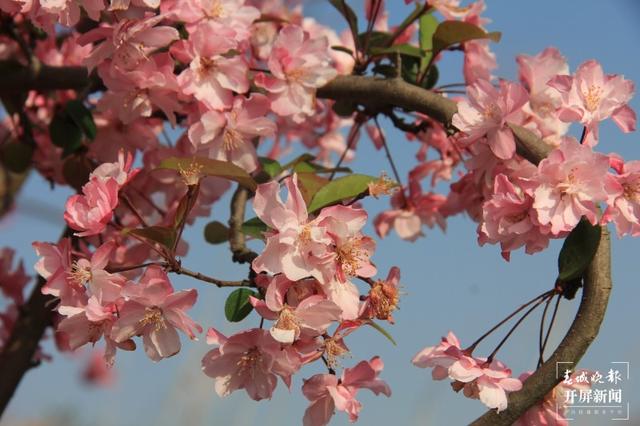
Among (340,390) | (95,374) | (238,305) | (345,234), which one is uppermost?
(345,234)

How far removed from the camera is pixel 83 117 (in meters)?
1.53

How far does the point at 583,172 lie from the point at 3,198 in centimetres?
164

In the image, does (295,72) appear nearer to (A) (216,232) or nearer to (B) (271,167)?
(B) (271,167)

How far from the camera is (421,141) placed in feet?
5.79

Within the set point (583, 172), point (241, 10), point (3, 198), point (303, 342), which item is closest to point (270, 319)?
point (303, 342)

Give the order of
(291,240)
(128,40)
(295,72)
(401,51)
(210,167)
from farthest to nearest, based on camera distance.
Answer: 1. (401,51)
2. (295,72)
3. (128,40)
4. (210,167)
5. (291,240)

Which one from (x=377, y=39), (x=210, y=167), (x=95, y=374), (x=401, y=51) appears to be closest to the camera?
(x=210, y=167)

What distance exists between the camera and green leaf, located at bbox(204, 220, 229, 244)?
4.72 feet

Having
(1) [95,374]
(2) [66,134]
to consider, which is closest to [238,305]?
(2) [66,134]

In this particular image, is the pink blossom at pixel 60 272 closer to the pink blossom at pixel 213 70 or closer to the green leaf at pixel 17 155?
the pink blossom at pixel 213 70

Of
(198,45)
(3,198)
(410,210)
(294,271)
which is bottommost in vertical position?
(3,198)

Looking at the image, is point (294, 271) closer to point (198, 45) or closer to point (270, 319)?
point (270, 319)

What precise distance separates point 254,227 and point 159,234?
0.18 meters

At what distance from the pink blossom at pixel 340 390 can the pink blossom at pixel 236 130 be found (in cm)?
34
